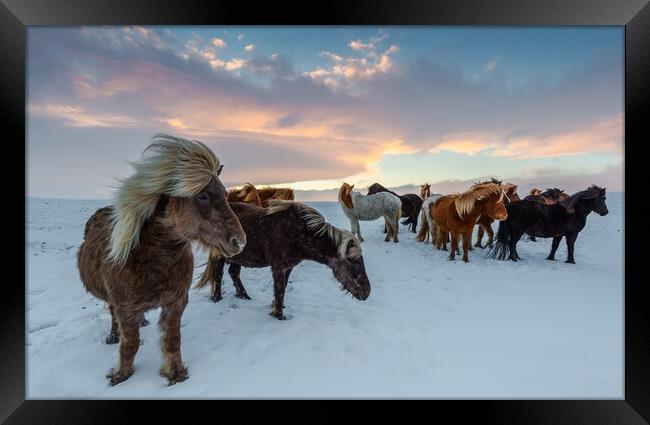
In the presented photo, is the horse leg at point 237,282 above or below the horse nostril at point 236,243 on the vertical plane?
below

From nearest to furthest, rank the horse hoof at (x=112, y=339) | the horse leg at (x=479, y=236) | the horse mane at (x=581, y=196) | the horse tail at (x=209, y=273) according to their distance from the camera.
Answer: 1. the horse hoof at (x=112, y=339)
2. the horse tail at (x=209, y=273)
3. the horse mane at (x=581, y=196)
4. the horse leg at (x=479, y=236)

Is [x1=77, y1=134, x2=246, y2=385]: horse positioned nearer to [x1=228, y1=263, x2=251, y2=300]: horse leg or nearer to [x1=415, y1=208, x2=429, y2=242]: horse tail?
[x1=228, y1=263, x2=251, y2=300]: horse leg

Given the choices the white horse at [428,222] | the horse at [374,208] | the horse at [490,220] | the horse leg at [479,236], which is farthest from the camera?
the horse at [374,208]

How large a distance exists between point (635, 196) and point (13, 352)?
505 cm

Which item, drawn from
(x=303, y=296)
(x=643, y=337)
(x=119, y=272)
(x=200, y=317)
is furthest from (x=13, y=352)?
(x=643, y=337)

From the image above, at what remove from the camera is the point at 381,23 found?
7.31 ft

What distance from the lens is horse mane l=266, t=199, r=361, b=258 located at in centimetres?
316

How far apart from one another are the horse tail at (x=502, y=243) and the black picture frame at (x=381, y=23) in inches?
A: 178

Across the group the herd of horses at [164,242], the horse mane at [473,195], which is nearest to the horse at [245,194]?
the herd of horses at [164,242]

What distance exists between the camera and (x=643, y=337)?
2184mm

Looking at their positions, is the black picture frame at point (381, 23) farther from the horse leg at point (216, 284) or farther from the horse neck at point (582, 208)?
the horse neck at point (582, 208)

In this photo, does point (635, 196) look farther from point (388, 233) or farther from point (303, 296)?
point (388, 233)

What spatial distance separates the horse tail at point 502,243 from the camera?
6430 millimetres

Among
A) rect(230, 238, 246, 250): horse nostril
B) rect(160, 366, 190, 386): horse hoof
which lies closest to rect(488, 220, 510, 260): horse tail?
rect(230, 238, 246, 250): horse nostril
